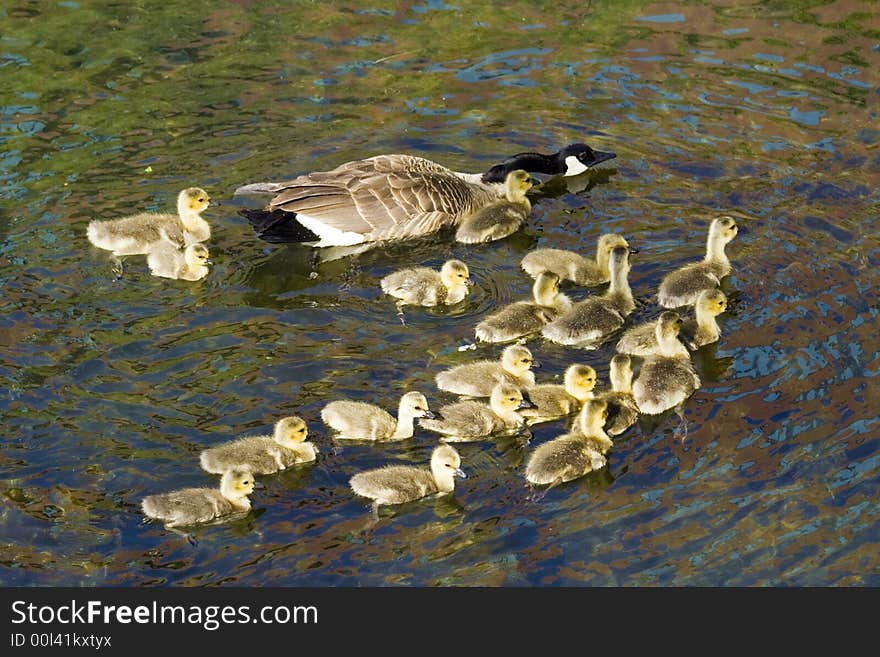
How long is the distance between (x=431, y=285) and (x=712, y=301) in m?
2.29

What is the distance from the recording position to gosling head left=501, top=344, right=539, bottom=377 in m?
9.78

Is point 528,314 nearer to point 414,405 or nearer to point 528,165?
point 414,405

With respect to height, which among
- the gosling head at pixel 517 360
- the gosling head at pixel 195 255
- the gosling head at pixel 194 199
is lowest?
the gosling head at pixel 517 360

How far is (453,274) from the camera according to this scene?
10.9 meters

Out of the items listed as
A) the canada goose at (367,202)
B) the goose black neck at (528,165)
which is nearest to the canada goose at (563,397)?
the canada goose at (367,202)

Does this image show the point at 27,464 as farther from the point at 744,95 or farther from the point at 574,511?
the point at 744,95

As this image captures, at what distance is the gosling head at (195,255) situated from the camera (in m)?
11.3

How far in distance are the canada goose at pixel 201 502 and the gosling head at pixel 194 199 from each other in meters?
3.87

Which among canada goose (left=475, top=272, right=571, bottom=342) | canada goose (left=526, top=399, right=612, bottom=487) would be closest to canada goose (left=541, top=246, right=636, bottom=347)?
canada goose (left=475, top=272, right=571, bottom=342)

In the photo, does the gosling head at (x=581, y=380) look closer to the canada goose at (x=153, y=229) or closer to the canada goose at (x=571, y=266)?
the canada goose at (x=571, y=266)

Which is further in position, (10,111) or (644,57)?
(644,57)

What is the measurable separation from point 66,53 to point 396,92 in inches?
154

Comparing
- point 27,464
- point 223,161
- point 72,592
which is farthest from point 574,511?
point 223,161

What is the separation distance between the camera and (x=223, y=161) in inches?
523
